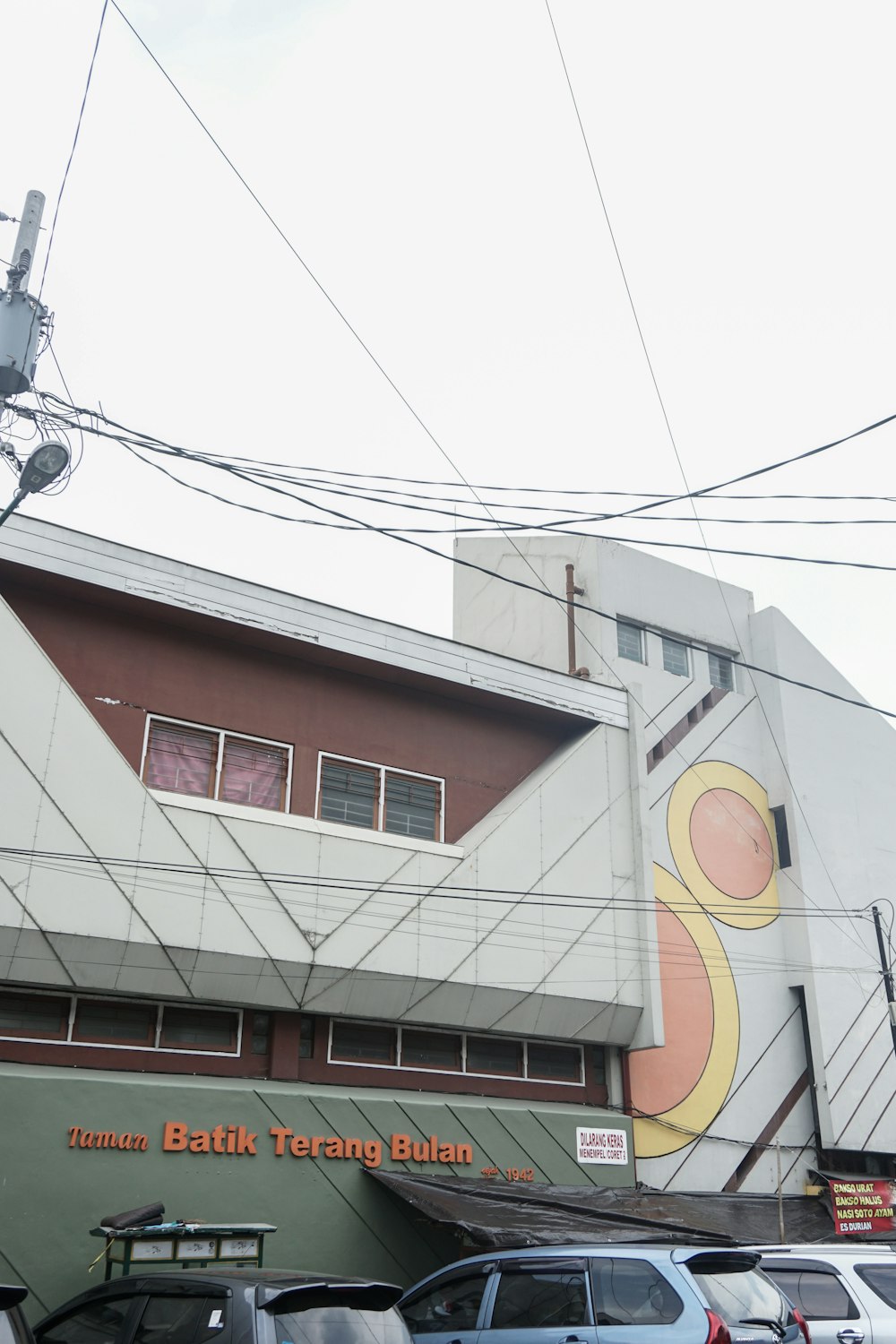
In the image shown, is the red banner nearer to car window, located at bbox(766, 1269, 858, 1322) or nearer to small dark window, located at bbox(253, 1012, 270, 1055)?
car window, located at bbox(766, 1269, 858, 1322)

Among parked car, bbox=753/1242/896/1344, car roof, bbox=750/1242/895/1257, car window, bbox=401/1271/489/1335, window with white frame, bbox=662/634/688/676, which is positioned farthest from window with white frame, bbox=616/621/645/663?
car window, bbox=401/1271/489/1335

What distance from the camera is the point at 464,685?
1838cm

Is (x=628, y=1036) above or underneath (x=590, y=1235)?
above

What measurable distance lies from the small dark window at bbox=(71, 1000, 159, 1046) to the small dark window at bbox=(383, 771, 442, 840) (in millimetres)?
4308

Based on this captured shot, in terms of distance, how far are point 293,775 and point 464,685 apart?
3.05m

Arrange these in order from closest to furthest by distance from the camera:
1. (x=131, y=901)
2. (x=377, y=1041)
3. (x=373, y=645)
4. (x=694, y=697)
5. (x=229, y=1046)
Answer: (x=131, y=901) < (x=229, y=1046) < (x=377, y=1041) < (x=373, y=645) < (x=694, y=697)

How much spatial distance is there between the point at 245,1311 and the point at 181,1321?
689 millimetres

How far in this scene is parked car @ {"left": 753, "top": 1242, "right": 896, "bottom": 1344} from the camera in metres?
10.6

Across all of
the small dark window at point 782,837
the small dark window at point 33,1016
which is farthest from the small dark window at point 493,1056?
the small dark window at point 782,837

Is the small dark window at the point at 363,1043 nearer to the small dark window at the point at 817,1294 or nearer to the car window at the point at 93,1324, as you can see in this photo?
the small dark window at the point at 817,1294

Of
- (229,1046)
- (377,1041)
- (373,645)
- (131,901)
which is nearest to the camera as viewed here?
(131,901)

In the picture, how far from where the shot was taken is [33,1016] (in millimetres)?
14352

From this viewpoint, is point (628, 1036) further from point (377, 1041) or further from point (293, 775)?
point (293, 775)

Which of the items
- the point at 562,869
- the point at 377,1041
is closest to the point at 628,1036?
the point at 562,869
